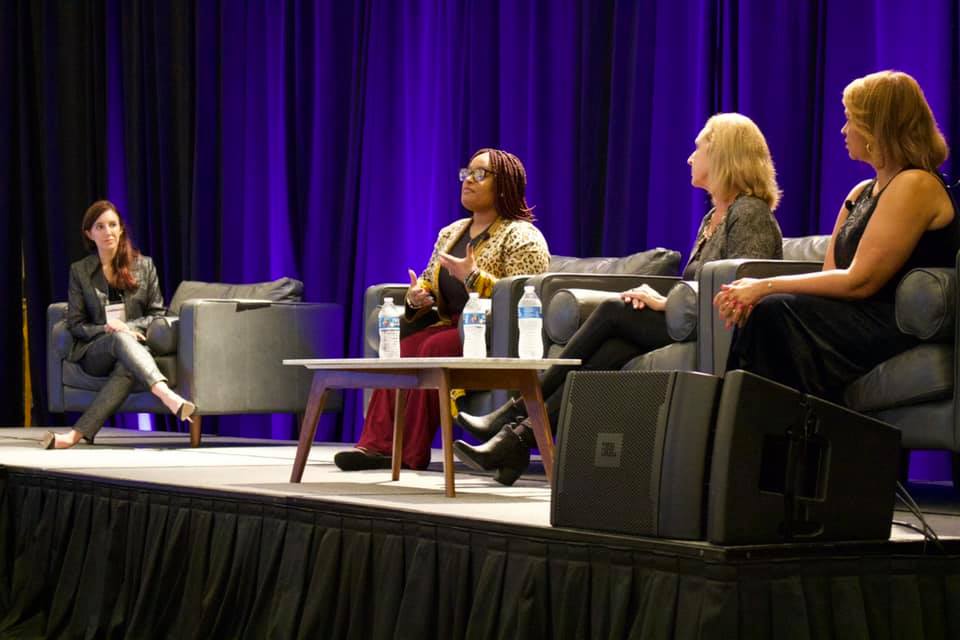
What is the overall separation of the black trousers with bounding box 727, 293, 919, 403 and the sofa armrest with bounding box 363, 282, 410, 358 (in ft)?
7.58

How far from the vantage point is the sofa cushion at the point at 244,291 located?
624 cm

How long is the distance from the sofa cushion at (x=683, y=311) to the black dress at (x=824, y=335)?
55 centimetres

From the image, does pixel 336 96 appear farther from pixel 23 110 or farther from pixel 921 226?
pixel 921 226

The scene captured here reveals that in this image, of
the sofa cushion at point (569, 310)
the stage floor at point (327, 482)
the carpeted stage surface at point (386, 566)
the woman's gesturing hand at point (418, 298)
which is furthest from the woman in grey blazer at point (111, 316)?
the sofa cushion at point (569, 310)

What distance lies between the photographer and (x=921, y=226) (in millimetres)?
3131

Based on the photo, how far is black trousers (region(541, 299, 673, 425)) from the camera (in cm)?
388

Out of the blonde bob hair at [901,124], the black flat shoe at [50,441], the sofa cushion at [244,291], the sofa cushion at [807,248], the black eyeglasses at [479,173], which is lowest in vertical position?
the black flat shoe at [50,441]

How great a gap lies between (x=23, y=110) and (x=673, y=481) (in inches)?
264

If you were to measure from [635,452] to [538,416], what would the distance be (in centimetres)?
112

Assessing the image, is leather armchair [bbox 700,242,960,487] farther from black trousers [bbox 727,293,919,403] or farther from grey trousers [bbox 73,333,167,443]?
grey trousers [bbox 73,333,167,443]

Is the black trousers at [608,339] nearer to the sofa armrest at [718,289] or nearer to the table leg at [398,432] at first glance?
the sofa armrest at [718,289]

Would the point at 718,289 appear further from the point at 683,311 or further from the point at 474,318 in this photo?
the point at 474,318

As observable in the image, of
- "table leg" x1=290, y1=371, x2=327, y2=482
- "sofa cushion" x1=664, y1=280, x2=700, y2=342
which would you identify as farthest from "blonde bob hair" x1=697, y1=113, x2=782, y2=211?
"table leg" x1=290, y1=371, x2=327, y2=482

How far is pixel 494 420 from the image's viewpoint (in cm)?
379
